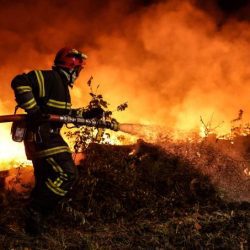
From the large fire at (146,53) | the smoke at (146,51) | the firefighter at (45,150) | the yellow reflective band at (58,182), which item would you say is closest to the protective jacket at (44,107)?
the firefighter at (45,150)

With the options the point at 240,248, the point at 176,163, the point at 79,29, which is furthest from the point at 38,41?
the point at 240,248

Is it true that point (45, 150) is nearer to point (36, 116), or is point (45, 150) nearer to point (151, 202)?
point (36, 116)

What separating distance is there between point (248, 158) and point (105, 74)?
268 inches

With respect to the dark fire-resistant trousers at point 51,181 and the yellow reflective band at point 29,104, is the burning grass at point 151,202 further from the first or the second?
the yellow reflective band at point 29,104

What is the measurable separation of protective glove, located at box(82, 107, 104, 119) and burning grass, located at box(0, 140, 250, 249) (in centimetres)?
131

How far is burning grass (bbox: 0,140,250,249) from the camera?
510 centimetres

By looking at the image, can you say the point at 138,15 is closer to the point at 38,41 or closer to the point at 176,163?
the point at 38,41

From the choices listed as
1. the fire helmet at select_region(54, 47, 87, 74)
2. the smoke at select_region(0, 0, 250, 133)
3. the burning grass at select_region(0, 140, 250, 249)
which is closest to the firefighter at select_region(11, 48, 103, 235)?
the fire helmet at select_region(54, 47, 87, 74)

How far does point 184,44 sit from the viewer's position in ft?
44.7

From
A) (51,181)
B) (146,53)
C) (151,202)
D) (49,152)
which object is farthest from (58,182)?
(146,53)

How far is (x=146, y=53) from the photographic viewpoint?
46.5 feet

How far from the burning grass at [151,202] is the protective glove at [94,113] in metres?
1.31

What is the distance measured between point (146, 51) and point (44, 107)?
30.1ft

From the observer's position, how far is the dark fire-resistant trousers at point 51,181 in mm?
5266
